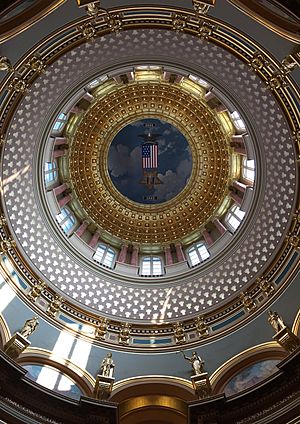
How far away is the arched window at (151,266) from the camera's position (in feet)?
98.1

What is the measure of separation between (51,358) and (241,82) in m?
15.9

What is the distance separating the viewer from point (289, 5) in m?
13.4

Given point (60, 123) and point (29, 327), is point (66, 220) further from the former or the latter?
point (29, 327)

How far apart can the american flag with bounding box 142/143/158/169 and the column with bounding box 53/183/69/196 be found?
6499 millimetres

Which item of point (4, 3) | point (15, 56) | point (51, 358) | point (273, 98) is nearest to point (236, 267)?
point (273, 98)

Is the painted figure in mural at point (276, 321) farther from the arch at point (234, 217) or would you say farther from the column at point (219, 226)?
the column at point (219, 226)

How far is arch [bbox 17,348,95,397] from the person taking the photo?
20.6 m

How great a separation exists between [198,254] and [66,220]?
8.62 meters

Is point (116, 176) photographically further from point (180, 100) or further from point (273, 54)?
point (273, 54)

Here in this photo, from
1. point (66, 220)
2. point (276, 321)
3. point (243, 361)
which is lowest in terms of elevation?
point (243, 361)

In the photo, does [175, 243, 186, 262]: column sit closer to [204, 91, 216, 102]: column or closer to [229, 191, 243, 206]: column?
[229, 191, 243, 206]: column

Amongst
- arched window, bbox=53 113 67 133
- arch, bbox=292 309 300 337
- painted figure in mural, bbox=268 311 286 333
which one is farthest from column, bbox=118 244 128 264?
arch, bbox=292 309 300 337

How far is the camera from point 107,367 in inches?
840

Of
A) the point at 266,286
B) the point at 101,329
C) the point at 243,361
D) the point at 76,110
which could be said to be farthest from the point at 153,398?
the point at 76,110
